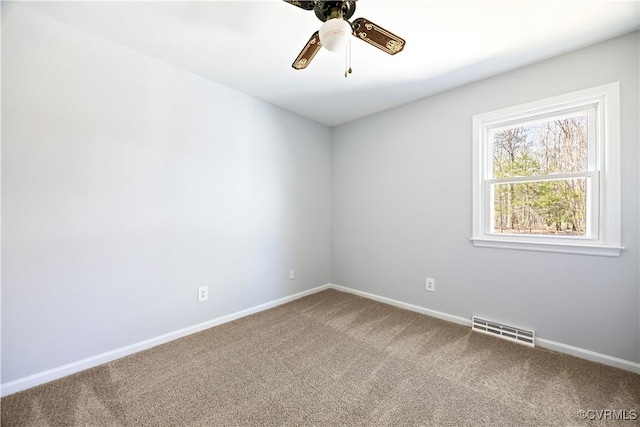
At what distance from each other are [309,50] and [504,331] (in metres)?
2.74

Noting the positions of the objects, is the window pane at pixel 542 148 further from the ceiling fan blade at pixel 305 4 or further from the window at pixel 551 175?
the ceiling fan blade at pixel 305 4

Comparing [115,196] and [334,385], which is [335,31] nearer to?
[115,196]

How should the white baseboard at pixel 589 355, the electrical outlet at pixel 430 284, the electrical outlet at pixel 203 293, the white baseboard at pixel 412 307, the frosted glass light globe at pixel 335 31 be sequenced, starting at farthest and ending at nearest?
the electrical outlet at pixel 430 284 → the white baseboard at pixel 412 307 → the electrical outlet at pixel 203 293 → the white baseboard at pixel 589 355 → the frosted glass light globe at pixel 335 31

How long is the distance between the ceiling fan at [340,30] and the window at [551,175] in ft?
4.90

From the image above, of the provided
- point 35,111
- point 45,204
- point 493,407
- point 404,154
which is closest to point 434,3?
point 404,154

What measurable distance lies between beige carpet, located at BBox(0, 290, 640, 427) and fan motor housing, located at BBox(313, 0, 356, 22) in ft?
7.26

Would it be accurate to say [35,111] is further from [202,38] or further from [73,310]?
[73,310]

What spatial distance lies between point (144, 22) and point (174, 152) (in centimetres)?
92

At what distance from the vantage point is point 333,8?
1388 mm

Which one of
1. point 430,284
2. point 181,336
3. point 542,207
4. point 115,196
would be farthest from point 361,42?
point 181,336

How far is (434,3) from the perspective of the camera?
1.58 meters

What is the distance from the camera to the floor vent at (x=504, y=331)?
2.15 metres

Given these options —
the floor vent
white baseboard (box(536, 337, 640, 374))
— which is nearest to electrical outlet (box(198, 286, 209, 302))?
the floor vent

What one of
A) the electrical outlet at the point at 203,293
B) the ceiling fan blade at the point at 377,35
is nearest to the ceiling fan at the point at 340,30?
the ceiling fan blade at the point at 377,35
